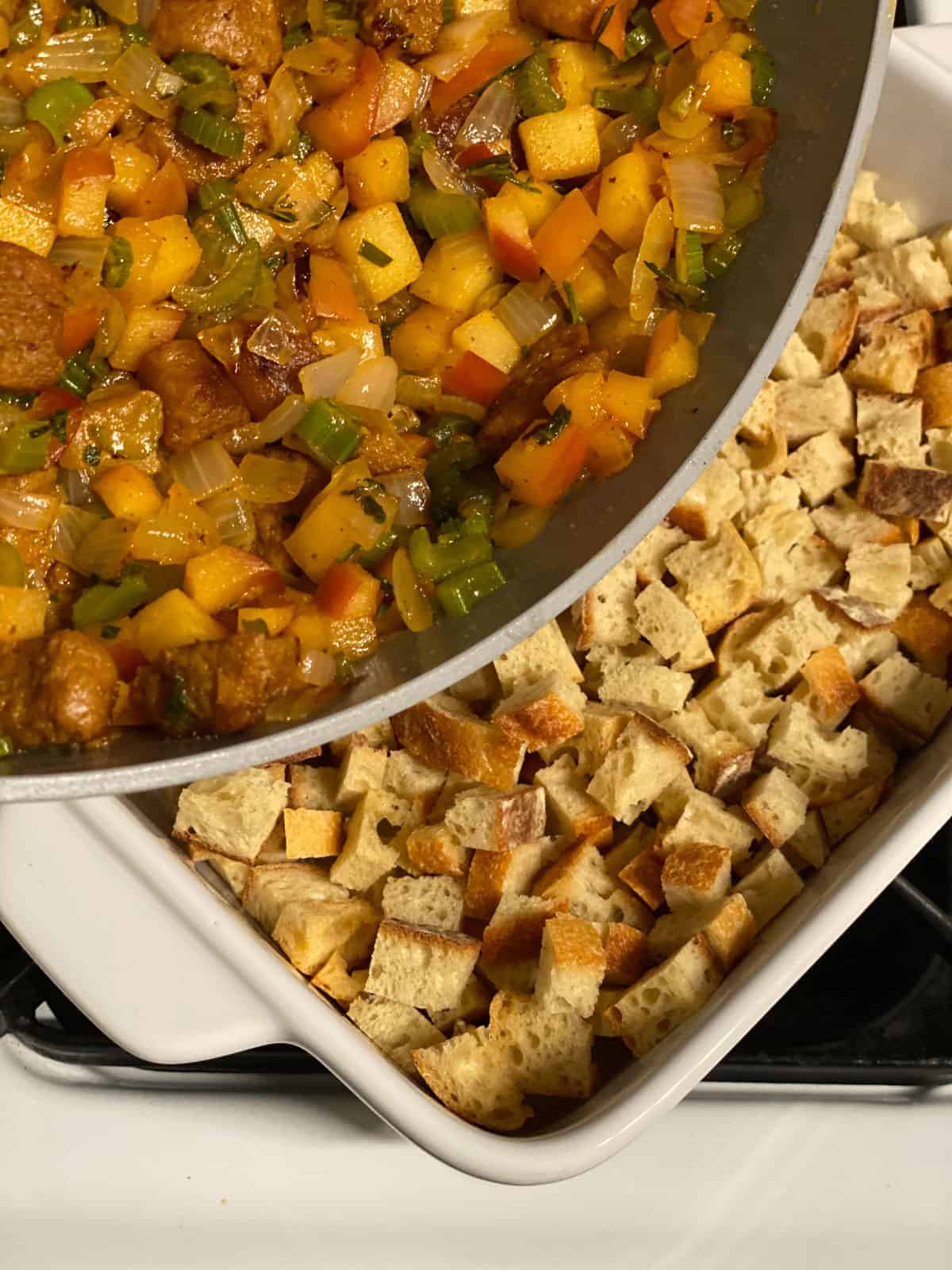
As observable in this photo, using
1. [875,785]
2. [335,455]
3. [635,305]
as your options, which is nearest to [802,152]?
[635,305]

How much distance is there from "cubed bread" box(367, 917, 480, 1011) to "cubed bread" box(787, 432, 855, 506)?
2.70ft

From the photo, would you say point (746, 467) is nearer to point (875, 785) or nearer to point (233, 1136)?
point (875, 785)

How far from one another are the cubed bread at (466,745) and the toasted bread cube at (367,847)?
0.29 feet

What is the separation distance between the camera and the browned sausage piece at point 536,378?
138 centimetres

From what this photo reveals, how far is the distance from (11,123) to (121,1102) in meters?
1.24

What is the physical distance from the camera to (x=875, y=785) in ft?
5.32

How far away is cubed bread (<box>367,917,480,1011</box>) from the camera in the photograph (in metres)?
1.49

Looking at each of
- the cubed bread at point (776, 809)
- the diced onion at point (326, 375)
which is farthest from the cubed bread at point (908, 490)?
the diced onion at point (326, 375)

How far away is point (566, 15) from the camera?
144 centimetres

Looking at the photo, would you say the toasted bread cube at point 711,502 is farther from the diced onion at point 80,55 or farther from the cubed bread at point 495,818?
the diced onion at point 80,55

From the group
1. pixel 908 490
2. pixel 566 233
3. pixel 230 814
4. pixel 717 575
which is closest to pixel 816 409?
pixel 908 490

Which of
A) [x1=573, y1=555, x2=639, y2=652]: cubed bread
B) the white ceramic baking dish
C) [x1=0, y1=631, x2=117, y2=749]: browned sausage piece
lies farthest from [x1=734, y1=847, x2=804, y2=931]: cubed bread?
[x1=0, y1=631, x2=117, y2=749]: browned sausage piece

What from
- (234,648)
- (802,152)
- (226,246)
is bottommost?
(234,648)

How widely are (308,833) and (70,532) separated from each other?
507 millimetres
